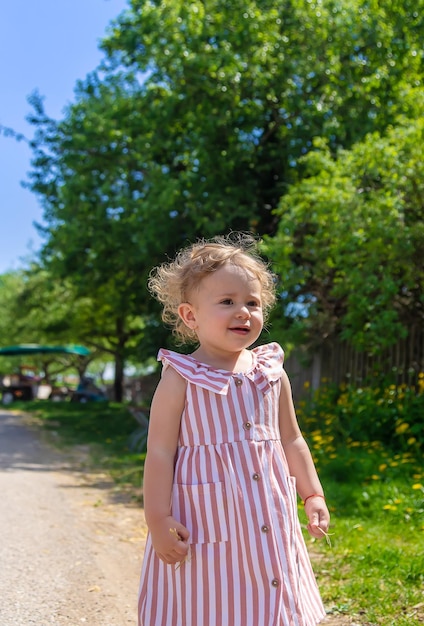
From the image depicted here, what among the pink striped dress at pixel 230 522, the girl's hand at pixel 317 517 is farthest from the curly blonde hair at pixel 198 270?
the girl's hand at pixel 317 517

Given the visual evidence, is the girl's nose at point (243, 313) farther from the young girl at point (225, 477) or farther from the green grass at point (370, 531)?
the green grass at point (370, 531)

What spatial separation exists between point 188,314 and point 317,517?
0.90 m

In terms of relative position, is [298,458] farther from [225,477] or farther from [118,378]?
[118,378]

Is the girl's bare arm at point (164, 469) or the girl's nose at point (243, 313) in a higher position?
the girl's nose at point (243, 313)

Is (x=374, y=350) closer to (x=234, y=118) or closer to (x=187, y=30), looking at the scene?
(x=234, y=118)

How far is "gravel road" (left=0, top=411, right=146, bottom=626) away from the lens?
3.81 m

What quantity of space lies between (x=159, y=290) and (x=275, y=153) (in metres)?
10.5

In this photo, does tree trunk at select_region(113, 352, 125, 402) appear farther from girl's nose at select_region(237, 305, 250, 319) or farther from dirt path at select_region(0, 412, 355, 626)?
girl's nose at select_region(237, 305, 250, 319)

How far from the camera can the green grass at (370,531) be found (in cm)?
384

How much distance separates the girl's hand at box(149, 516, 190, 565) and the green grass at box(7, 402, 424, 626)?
164cm

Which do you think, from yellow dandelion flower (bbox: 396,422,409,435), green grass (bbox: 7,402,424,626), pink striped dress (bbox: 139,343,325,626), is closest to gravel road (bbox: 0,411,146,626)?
green grass (bbox: 7,402,424,626)

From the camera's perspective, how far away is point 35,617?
3635mm

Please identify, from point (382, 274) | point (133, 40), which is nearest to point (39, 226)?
point (133, 40)

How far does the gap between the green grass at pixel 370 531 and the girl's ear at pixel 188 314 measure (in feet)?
5.87
